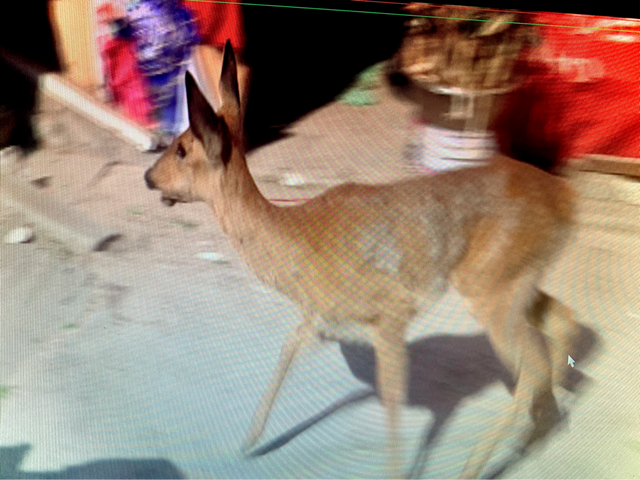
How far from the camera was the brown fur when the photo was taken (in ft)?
4.87

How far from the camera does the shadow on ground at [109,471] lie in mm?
1457

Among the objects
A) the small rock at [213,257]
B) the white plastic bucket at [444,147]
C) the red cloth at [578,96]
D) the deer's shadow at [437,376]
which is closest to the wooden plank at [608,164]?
the red cloth at [578,96]

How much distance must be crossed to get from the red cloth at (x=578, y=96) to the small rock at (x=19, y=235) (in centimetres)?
103

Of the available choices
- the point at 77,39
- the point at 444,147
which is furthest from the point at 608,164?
the point at 77,39

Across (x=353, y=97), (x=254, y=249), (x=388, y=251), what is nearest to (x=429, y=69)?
(x=353, y=97)

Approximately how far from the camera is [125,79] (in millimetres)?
1465

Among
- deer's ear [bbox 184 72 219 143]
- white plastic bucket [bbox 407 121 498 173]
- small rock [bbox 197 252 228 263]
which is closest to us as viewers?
deer's ear [bbox 184 72 219 143]

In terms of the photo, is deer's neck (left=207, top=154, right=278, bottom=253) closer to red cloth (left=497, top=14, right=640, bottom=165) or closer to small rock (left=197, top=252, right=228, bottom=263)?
small rock (left=197, top=252, right=228, bottom=263)

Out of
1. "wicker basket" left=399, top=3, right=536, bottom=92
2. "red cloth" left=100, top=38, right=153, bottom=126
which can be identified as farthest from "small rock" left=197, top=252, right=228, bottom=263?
"wicker basket" left=399, top=3, right=536, bottom=92

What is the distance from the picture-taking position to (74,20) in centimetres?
143

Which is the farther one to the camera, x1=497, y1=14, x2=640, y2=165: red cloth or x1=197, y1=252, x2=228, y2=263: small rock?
x1=197, y1=252, x2=228, y2=263: small rock

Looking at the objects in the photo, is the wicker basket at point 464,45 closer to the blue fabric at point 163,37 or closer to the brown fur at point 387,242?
the brown fur at point 387,242

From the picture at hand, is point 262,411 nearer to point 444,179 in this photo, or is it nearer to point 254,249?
point 254,249

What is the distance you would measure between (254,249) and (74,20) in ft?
1.98
